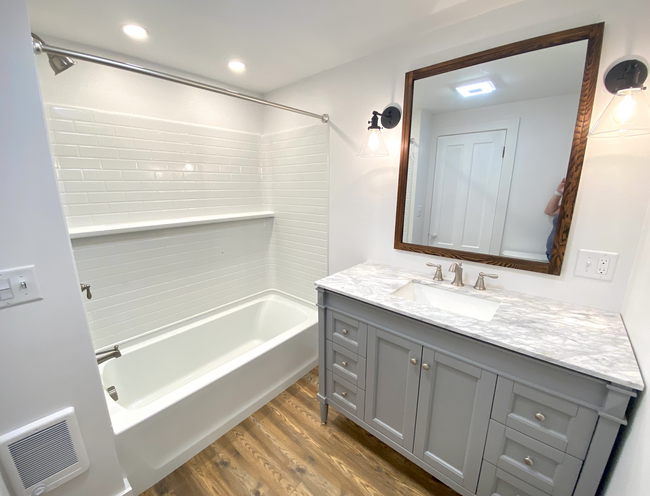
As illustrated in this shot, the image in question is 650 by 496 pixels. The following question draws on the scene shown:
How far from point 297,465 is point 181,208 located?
1880mm

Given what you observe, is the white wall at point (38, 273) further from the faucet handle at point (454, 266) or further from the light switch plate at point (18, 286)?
the faucet handle at point (454, 266)

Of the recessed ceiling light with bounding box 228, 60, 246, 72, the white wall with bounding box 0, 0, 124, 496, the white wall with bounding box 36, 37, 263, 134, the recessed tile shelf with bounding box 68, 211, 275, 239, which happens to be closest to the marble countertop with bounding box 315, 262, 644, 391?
the white wall with bounding box 0, 0, 124, 496

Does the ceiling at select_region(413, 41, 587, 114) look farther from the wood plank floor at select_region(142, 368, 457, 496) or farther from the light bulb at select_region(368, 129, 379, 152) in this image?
the wood plank floor at select_region(142, 368, 457, 496)

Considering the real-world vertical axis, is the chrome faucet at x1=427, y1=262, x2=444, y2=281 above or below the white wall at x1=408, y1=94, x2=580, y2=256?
below

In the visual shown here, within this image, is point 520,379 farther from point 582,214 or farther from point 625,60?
point 625,60

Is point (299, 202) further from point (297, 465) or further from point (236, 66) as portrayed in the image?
point (297, 465)

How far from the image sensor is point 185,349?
2.14 metres

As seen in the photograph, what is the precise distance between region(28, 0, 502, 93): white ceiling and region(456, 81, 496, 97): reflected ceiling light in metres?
0.31

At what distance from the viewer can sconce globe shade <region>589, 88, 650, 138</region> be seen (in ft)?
3.14

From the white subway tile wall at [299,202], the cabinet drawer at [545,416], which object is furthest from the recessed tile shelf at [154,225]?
the cabinet drawer at [545,416]

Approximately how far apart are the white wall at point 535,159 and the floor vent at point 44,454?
6.94 feet

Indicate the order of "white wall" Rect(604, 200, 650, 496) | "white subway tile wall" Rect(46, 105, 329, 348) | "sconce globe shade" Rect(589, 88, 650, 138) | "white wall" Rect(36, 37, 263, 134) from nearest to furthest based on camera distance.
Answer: "white wall" Rect(604, 200, 650, 496) < "sconce globe shade" Rect(589, 88, 650, 138) < "white wall" Rect(36, 37, 263, 134) < "white subway tile wall" Rect(46, 105, 329, 348)

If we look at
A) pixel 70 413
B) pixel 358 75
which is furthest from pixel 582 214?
pixel 70 413

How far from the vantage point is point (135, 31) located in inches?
56.8
